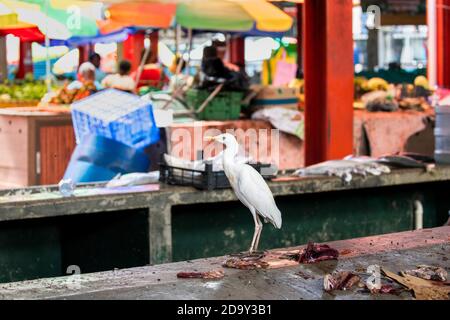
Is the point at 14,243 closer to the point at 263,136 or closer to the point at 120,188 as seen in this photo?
the point at 120,188

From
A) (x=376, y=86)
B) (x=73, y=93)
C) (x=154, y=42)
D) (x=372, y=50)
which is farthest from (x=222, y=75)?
(x=372, y=50)

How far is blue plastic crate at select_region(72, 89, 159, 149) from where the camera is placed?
725 cm

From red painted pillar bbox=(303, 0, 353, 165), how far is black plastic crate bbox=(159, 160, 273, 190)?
5.00ft

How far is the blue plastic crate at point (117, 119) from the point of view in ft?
23.8

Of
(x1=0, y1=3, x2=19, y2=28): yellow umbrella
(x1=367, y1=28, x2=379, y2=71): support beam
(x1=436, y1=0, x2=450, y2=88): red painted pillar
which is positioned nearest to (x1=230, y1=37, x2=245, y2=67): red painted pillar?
(x1=367, y1=28, x2=379, y2=71): support beam

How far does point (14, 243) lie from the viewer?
5305 mm

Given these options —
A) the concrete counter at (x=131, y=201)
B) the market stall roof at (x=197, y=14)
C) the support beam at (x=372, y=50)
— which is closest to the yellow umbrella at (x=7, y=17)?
the market stall roof at (x=197, y=14)

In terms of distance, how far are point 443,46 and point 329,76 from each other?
5.47 m

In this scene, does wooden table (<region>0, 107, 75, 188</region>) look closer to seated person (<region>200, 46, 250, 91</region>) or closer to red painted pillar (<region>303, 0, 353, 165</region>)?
seated person (<region>200, 46, 250, 91</region>)

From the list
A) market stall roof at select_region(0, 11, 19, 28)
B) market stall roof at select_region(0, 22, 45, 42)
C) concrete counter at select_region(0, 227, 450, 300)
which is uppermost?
market stall roof at select_region(0, 11, 19, 28)

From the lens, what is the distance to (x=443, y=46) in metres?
12.1

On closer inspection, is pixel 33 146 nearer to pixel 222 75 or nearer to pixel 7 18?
pixel 7 18

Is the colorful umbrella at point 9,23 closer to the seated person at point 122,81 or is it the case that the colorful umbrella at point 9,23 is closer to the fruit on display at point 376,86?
the seated person at point 122,81
